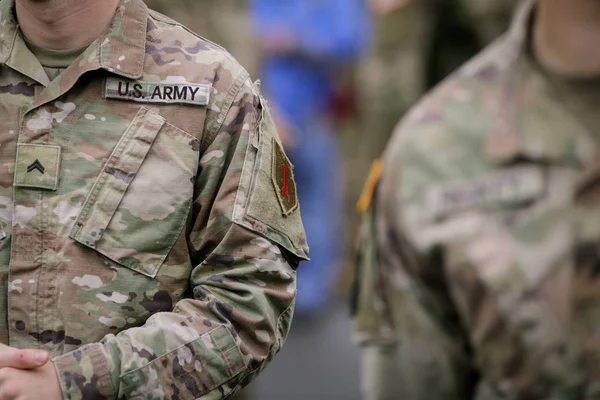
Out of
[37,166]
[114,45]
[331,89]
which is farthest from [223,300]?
[331,89]

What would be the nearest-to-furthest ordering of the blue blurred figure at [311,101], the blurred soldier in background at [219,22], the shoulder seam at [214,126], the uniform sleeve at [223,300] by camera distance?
the uniform sleeve at [223,300] < the shoulder seam at [214,126] < the blurred soldier in background at [219,22] < the blue blurred figure at [311,101]

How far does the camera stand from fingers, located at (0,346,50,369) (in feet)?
10.6

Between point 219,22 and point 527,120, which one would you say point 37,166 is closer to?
point 527,120

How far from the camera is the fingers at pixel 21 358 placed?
10.6ft

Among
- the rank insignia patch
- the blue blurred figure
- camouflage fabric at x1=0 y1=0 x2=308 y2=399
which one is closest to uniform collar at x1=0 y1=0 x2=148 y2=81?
camouflage fabric at x1=0 y1=0 x2=308 y2=399

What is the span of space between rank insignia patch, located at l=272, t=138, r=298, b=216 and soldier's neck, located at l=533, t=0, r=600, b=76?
27.2 inches

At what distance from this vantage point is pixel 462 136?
3105 millimetres

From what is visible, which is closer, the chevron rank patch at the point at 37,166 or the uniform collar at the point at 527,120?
the uniform collar at the point at 527,120

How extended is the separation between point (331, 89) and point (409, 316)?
26.6 feet

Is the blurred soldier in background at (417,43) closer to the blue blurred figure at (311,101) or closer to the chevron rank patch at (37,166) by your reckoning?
the blue blurred figure at (311,101)

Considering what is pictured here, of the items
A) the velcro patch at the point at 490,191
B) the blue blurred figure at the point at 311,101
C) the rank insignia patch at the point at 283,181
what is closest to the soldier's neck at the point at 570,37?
the velcro patch at the point at 490,191

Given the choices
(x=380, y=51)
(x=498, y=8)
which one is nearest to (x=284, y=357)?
(x=380, y=51)

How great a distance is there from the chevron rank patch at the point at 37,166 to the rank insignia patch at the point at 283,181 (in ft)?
1.54

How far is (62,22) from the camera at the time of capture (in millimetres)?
3529
